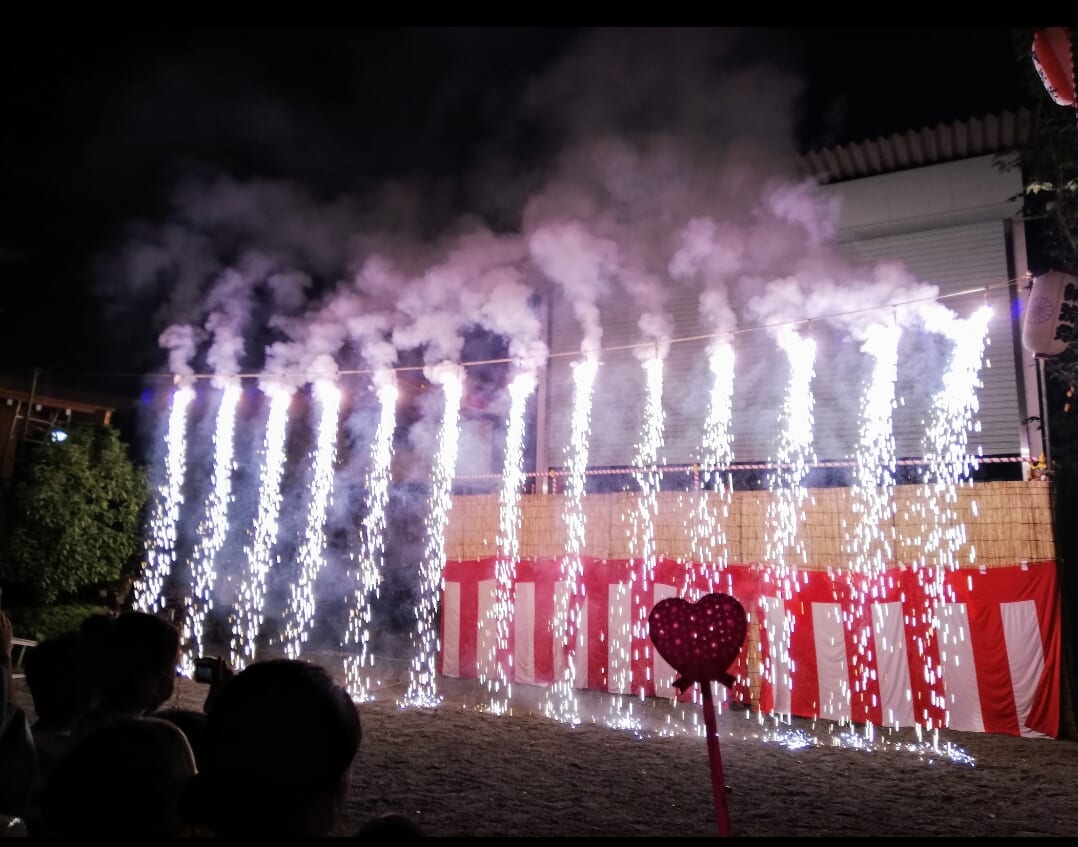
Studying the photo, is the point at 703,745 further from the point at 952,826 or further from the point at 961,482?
the point at 961,482

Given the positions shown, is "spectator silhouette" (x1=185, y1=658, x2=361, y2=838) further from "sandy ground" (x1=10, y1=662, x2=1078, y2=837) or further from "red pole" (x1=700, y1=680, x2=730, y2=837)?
"sandy ground" (x1=10, y1=662, x2=1078, y2=837)

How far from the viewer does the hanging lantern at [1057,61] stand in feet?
14.4

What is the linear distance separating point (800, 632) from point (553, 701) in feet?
11.4

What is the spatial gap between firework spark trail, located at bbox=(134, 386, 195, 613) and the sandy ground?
23.1 ft

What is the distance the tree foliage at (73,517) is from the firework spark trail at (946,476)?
12.8m

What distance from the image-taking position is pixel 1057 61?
14.6 feet

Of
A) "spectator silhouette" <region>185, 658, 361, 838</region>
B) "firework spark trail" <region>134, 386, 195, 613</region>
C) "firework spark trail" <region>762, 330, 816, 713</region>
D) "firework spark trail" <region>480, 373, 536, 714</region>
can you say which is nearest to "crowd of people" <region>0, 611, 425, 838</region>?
"spectator silhouette" <region>185, 658, 361, 838</region>

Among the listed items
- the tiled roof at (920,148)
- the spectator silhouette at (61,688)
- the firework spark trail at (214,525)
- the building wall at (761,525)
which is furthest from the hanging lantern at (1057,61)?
the firework spark trail at (214,525)

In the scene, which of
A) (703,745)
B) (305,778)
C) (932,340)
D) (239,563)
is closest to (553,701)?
(703,745)

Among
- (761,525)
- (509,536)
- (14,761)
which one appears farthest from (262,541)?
(14,761)

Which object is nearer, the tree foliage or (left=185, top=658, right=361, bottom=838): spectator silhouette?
(left=185, top=658, right=361, bottom=838): spectator silhouette

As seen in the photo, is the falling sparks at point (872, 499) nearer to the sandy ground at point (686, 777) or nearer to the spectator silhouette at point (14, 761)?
the sandy ground at point (686, 777)

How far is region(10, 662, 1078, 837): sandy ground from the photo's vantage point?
16.6ft

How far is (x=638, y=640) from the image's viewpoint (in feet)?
32.9
